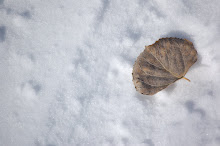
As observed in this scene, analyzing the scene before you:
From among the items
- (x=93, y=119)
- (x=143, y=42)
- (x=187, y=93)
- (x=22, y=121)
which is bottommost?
(x=22, y=121)

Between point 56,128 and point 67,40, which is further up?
point 67,40

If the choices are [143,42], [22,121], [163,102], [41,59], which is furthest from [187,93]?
[22,121]

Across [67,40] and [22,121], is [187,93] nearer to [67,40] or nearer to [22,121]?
[67,40]

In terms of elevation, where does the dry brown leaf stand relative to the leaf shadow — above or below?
above

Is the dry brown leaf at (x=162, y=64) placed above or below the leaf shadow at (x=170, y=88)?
above
